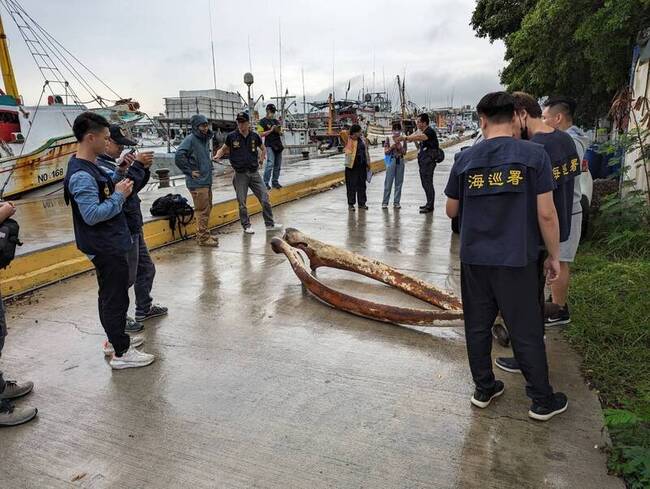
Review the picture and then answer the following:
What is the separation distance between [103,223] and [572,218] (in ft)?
11.1

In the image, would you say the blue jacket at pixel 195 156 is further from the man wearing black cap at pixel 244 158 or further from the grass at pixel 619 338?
the grass at pixel 619 338

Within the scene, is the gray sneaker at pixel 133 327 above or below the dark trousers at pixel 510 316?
below

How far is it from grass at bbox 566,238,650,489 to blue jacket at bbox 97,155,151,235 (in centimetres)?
331

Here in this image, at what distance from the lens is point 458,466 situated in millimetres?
2338

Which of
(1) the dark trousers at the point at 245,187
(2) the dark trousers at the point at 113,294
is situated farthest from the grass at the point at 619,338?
(1) the dark trousers at the point at 245,187

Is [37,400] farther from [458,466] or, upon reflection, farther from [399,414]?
[458,466]

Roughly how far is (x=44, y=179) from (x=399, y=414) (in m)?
17.3

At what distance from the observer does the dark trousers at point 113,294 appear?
10.6 feet

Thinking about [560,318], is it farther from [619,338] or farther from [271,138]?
[271,138]

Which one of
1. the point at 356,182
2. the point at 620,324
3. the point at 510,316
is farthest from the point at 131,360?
the point at 356,182

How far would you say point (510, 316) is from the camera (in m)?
2.58

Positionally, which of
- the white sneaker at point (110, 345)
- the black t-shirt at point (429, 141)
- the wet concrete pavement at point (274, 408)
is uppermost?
the black t-shirt at point (429, 141)

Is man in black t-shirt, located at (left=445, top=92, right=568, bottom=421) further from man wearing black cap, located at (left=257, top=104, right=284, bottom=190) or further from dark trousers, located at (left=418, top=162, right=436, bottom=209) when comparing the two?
man wearing black cap, located at (left=257, top=104, right=284, bottom=190)

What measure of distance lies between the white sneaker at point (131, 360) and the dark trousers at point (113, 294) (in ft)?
0.31
